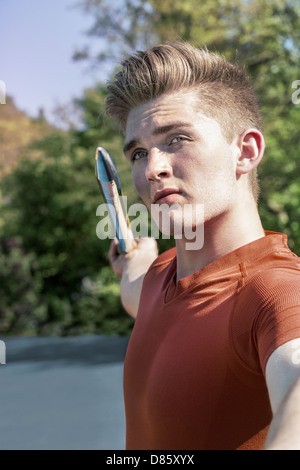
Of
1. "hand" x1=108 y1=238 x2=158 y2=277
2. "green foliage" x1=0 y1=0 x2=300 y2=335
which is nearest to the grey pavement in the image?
"green foliage" x1=0 y1=0 x2=300 y2=335

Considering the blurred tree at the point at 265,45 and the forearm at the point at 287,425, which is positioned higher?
the blurred tree at the point at 265,45

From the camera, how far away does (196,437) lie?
4.21 feet

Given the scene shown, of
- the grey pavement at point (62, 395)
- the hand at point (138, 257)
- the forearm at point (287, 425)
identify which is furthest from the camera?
the grey pavement at point (62, 395)

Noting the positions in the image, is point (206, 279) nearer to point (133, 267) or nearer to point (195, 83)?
point (195, 83)

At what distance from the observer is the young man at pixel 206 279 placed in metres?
1.19

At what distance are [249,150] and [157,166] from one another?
27cm

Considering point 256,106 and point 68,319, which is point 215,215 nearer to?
point 256,106

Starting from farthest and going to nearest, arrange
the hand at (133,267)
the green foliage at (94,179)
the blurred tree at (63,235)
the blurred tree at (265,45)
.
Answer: the blurred tree at (63,235) < the green foliage at (94,179) < the blurred tree at (265,45) < the hand at (133,267)

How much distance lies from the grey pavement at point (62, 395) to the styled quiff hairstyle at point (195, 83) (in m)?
4.57

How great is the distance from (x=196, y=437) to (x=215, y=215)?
0.56 m

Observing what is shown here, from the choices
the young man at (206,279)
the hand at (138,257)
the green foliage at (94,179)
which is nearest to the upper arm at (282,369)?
the young man at (206,279)

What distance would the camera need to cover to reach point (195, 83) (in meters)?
1.56

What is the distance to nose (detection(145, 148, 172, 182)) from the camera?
4.81 feet

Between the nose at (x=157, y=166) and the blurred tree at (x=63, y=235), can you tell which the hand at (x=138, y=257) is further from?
the blurred tree at (x=63, y=235)
